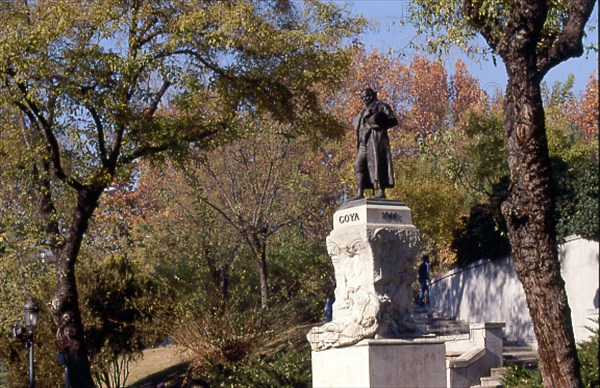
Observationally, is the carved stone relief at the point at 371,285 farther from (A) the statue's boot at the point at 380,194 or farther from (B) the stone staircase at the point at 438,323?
(B) the stone staircase at the point at 438,323

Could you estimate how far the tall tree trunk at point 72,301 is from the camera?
1977cm

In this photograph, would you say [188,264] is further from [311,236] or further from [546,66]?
[546,66]

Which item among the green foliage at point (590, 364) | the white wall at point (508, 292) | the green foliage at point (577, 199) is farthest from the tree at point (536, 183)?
the green foliage at point (577, 199)

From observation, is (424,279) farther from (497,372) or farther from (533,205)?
(533,205)

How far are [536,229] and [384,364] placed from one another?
2.52 m

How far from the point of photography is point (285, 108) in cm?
2091

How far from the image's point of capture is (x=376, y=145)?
1243 centimetres

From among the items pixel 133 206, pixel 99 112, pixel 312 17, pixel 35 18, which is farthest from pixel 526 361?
pixel 133 206

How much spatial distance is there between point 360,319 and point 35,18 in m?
11.2

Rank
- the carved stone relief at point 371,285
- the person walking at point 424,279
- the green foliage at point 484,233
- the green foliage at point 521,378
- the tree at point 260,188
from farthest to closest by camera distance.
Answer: the person walking at point 424,279 → the tree at point 260,188 → the green foliage at point 484,233 → the green foliage at point 521,378 → the carved stone relief at point 371,285

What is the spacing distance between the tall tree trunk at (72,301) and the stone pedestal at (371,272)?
9.08 meters

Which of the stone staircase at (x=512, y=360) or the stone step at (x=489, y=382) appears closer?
the stone step at (x=489, y=382)

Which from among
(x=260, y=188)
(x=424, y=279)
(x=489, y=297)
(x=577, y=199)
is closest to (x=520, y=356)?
(x=577, y=199)

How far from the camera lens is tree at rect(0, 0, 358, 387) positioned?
18.6 metres
